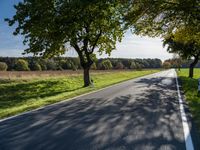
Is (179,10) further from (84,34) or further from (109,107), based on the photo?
(84,34)

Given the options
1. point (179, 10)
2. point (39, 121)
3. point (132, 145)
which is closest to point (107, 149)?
point (132, 145)

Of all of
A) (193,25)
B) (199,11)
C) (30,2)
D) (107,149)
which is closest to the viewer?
(107,149)

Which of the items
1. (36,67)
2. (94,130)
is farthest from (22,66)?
(94,130)

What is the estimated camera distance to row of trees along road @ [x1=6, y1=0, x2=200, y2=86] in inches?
722

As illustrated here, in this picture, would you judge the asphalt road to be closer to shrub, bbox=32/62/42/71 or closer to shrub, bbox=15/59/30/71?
shrub, bbox=15/59/30/71

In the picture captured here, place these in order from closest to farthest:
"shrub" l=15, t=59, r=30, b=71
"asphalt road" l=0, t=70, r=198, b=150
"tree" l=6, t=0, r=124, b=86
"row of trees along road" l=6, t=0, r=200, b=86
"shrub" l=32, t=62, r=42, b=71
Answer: "asphalt road" l=0, t=70, r=198, b=150
"row of trees along road" l=6, t=0, r=200, b=86
"tree" l=6, t=0, r=124, b=86
"shrub" l=15, t=59, r=30, b=71
"shrub" l=32, t=62, r=42, b=71

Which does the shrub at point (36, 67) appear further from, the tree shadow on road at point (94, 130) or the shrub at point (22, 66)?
the tree shadow on road at point (94, 130)

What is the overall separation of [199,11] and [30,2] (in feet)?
47.3

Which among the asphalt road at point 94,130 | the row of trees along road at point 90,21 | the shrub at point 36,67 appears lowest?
the shrub at point 36,67

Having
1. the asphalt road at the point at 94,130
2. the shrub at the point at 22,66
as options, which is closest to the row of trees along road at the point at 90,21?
the asphalt road at the point at 94,130

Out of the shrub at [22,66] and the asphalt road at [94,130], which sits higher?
the asphalt road at [94,130]

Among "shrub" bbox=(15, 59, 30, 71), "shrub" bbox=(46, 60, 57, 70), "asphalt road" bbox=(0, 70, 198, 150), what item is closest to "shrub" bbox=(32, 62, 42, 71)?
"shrub" bbox=(46, 60, 57, 70)

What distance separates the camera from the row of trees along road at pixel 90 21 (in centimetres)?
1833

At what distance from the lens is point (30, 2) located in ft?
85.9
